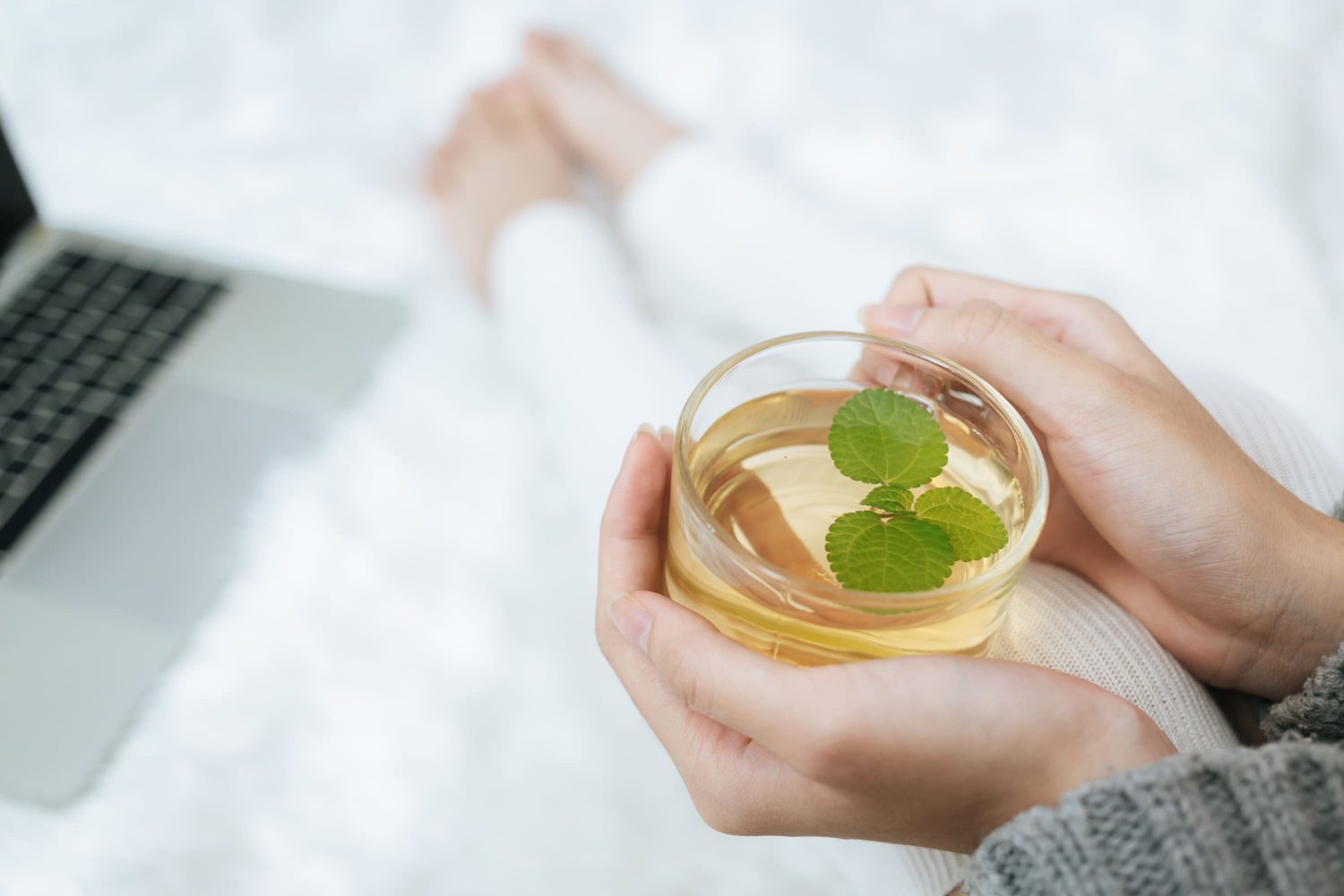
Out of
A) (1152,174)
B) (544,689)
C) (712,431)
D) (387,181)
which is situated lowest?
(544,689)

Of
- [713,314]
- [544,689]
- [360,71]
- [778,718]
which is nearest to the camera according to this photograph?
[778,718]

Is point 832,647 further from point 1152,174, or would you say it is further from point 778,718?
point 1152,174

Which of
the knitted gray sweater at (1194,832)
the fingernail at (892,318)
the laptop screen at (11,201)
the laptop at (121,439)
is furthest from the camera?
the laptop screen at (11,201)

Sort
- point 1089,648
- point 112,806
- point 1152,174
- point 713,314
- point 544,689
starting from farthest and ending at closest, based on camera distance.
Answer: point 1152,174 < point 713,314 < point 544,689 < point 112,806 < point 1089,648

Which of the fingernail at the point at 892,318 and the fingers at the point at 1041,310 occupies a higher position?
the fingernail at the point at 892,318

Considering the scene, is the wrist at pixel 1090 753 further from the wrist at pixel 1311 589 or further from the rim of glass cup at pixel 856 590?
the wrist at pixel 1311 589

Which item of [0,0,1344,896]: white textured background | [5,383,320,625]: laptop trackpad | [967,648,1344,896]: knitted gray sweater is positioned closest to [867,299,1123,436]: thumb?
[967,648,1344,896]: knitted gray sweater

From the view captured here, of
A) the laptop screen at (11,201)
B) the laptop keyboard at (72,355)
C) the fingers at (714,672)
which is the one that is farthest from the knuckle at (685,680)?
the laptop screen at (11,201)

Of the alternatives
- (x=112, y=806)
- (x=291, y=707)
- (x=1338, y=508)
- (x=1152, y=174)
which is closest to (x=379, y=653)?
(x=291, y=707)
